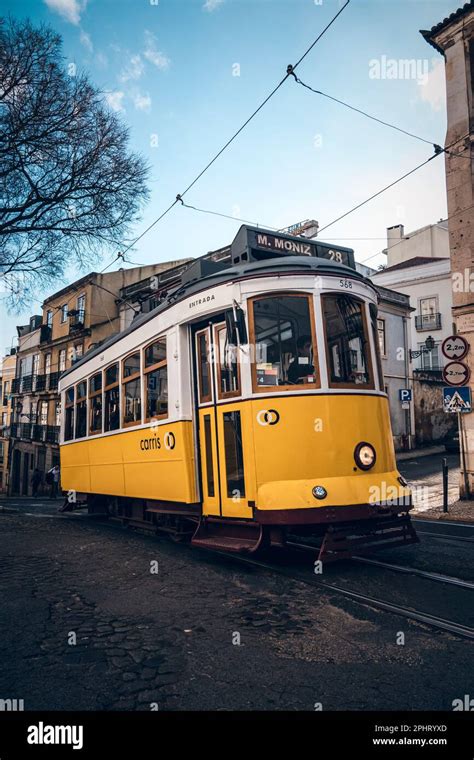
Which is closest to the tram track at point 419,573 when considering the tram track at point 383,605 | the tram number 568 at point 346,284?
the tram track at point 383,605

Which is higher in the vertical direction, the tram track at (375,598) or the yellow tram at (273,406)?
the yellow tram at (273,406)

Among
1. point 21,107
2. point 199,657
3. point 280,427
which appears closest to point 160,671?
point 199,657

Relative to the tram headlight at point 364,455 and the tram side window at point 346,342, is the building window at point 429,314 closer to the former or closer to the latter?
the tram side window at point 346,342

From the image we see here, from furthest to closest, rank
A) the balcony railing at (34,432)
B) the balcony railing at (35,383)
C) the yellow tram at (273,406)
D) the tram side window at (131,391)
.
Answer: the balcony railing at (35,383)
the balcony railing at (34,432)
the tram side window at (131,391)
the yellow tram at (273,406)

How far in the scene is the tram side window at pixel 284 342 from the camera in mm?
5652

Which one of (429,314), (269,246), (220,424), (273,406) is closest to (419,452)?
(429,314)

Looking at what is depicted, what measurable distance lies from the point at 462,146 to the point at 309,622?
12415 millimetres

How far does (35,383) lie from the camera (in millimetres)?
39438

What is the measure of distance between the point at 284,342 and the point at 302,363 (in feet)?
1.00

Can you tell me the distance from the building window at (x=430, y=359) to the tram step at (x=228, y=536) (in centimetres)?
3219

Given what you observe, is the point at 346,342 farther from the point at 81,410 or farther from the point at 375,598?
the point at 81,410

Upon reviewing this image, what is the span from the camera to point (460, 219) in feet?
41.3

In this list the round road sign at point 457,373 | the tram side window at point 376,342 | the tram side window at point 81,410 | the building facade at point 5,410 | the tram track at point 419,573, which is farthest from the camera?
the building facade at point 5,410

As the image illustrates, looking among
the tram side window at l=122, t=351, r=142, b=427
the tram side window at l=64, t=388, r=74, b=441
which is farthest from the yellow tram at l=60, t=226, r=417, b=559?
the tram side window at l=64, t=388, r=74, b=441
